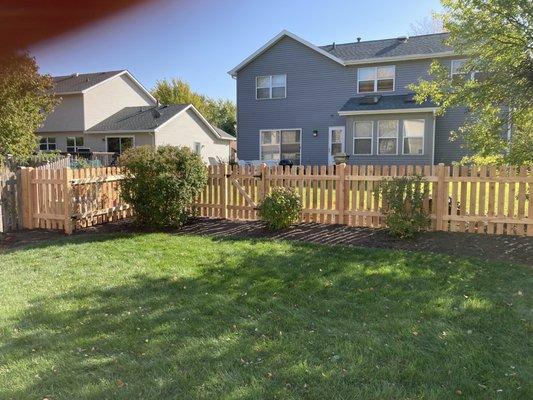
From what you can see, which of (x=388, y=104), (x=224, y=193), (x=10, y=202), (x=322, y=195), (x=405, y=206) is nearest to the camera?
(x=405, y=206)

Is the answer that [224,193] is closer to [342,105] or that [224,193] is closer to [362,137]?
[362,137]

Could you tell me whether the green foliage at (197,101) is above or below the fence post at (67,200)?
above

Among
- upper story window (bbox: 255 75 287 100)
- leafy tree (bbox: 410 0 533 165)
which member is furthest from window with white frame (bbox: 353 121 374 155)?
leafy tree (bbox: 410 0 533 165)

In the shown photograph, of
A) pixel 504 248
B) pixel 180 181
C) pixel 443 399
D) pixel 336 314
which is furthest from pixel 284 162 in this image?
pixel 443 399

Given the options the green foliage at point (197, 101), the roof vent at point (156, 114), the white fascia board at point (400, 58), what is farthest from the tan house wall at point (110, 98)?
the white fascia board at point (400, 58)

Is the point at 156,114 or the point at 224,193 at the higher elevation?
the point at 156,114

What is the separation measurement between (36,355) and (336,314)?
2.44 meters

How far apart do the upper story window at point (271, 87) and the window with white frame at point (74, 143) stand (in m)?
12.9

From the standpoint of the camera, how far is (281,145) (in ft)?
72.2

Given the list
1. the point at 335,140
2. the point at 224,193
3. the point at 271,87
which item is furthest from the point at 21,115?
the point at 335,140

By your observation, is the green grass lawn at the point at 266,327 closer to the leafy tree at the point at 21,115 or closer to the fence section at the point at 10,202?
the fence section at the point at 10,202

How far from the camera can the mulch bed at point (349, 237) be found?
616 cm

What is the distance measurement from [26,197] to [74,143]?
70.7 feet

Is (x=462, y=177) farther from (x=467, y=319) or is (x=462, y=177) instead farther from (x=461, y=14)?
(x=467, y=319)
